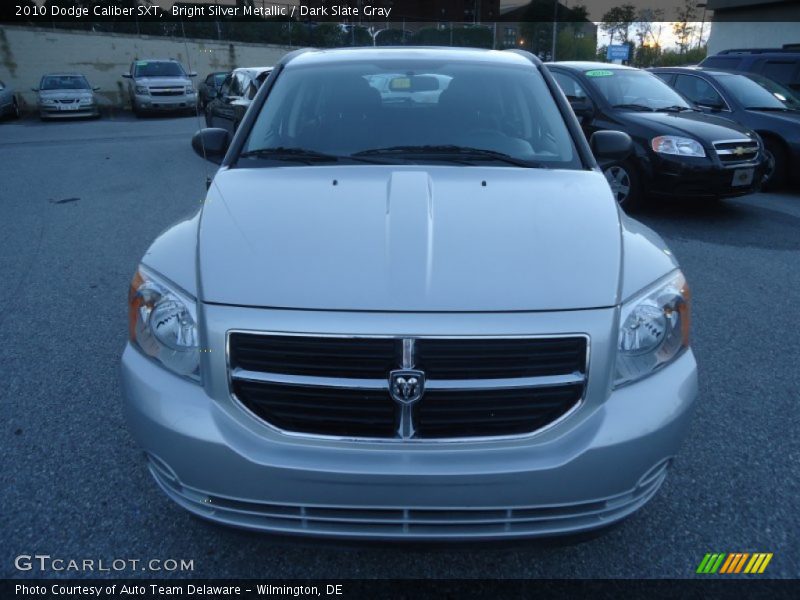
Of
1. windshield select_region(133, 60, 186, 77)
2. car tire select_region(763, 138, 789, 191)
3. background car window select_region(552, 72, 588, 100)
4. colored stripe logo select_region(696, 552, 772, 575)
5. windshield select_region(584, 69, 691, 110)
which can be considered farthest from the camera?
windshield select_region(133, 60, 186, 77)

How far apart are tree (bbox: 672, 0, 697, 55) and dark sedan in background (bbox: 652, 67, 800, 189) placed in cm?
4558

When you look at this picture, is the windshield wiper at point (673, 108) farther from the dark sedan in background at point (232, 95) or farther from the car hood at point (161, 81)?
the car hood at point (161, 81)

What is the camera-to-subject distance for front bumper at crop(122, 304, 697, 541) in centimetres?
175

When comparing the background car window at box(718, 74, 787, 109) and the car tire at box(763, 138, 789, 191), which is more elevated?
the background car window at box(718, 74, 787, 109)

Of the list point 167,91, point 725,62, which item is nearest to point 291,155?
point 725,62

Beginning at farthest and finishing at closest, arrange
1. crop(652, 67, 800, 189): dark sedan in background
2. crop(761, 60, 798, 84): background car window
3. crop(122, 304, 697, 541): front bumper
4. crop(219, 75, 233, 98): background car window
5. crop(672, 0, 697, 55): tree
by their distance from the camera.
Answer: crop(672, 0, 697, 55): tree, crop(219, 75, 233, 98): background car window, crop(761, 60, 798, 84): background car window, crop(652, 67, 800, 189): dark sedan in background, crop(122, 304, 697, 541): front bumper

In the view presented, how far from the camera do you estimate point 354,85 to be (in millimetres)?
3299

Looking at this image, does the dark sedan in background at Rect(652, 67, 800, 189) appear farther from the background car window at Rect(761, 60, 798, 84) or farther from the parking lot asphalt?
the parking lot asphalt

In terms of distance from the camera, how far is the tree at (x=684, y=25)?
49094 mm

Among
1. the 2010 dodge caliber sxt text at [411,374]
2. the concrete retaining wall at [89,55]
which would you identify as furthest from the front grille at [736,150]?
the concrete retaining wall at [89,55]

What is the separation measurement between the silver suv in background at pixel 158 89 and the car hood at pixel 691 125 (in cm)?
1767

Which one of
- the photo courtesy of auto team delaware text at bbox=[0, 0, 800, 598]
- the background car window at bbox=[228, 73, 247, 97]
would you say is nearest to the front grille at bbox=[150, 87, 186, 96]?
the background car window at bbox=[228, 73, 247, 97]

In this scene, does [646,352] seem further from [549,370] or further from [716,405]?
[716,405]

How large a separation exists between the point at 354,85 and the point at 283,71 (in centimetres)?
47
